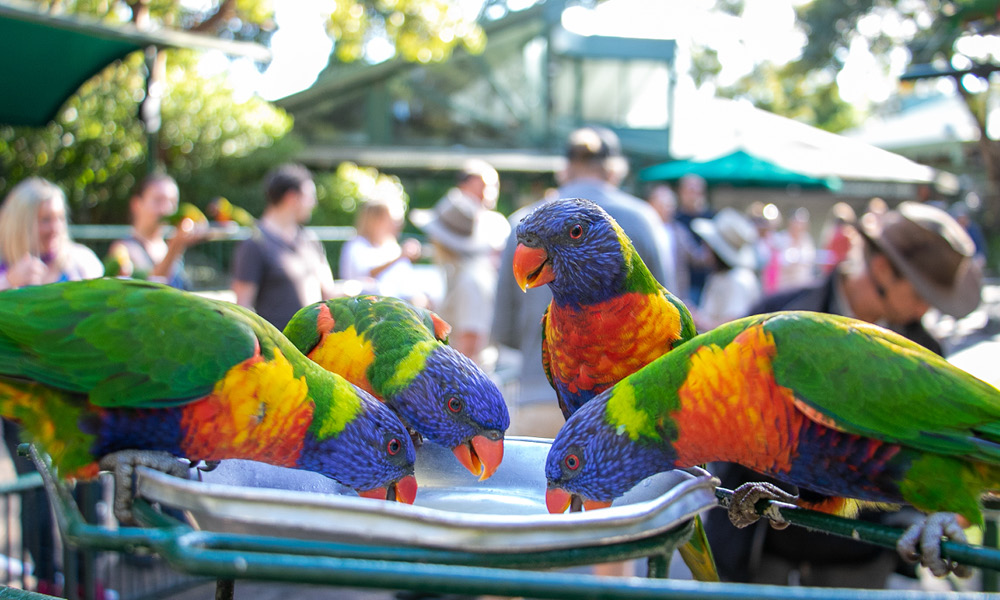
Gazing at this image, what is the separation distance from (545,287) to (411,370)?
1598 millimetres

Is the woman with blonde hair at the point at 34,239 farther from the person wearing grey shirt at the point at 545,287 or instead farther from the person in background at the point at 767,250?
the person in background at the point at 767,250

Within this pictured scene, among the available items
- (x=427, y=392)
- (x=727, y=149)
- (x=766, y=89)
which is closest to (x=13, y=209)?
(x=427, y=392)

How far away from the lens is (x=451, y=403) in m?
1.20

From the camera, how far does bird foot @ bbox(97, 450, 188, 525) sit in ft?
3.09

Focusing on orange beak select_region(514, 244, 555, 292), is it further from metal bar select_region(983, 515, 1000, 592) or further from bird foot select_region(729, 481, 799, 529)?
metal bar select_region(983, 515, 1000, 592)

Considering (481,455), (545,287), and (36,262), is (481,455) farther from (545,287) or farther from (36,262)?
(36,262)

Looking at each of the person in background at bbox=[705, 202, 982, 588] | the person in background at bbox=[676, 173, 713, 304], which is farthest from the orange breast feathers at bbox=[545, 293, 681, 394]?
the person in background at bbox=[676, 173, 713, 304]

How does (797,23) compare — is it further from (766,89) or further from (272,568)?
(272,568)

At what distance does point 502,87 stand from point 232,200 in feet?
15.4

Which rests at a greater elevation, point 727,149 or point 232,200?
point 727,149

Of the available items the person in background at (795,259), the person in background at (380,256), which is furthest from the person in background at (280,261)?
the person in background at (795,259)

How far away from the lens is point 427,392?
121 cm

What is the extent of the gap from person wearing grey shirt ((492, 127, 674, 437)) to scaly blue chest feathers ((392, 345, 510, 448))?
1.32 meters

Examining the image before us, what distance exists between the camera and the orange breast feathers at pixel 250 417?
1021mm
